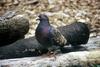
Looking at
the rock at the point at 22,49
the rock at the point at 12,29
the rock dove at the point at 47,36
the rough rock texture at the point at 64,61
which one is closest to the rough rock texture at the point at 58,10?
the rock at the point at 12,29

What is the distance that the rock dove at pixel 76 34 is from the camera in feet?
23.0

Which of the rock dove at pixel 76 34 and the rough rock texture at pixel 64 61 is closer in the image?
the rough rock texture at pixel 64 61

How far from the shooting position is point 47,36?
6.00 meters

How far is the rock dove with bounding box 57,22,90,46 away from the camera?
276 inches

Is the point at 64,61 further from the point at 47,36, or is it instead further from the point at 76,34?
the point at 76,34

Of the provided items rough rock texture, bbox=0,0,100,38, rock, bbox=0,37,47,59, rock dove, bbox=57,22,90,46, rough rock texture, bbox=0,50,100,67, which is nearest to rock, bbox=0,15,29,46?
rock, bbox=0,37,47,59

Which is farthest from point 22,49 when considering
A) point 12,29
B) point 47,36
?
point 47,36

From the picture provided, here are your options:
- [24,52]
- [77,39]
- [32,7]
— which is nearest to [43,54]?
[24,52]

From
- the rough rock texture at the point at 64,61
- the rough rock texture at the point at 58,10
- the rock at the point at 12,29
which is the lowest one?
the rough rock texture at the point at 58,10

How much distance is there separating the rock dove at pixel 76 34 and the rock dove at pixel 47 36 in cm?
76

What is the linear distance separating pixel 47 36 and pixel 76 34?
1182 millimetres

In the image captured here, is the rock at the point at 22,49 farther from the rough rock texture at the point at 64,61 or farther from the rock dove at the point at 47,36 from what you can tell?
the rough rock texture at the point at 64,61

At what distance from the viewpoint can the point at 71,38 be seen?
6973 millimetres

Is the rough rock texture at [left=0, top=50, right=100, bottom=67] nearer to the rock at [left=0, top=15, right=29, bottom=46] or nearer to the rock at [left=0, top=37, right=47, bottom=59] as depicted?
the rock at [left=0, top=37, right=47, bottom=59]
